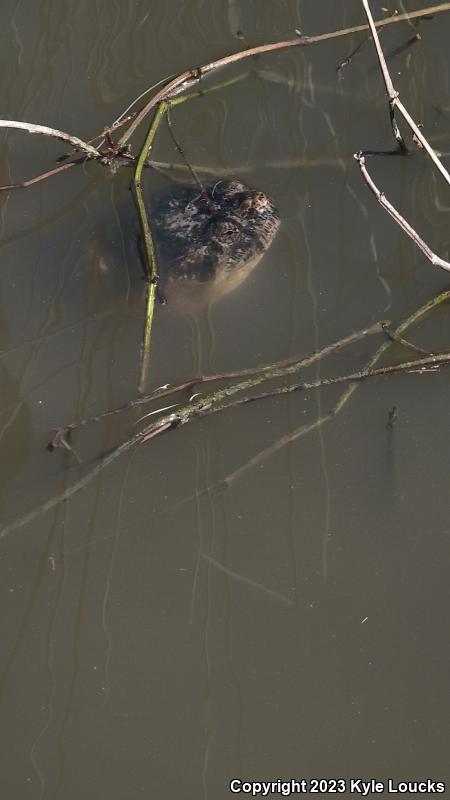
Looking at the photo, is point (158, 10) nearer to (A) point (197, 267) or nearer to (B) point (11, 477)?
(A) point (197, 267)

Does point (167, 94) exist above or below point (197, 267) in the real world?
above

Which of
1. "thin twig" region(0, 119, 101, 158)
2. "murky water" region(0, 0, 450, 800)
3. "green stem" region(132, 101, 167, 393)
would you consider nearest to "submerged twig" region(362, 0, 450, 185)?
"murky water" region(0, 0, 450, 800)

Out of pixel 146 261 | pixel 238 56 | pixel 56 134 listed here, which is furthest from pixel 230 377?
pixel 238 56

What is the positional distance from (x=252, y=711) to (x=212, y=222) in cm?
157

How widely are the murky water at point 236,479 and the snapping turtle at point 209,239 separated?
0.07 metres

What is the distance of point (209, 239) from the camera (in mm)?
3004

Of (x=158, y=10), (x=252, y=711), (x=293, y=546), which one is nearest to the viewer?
(x=252, y=711)

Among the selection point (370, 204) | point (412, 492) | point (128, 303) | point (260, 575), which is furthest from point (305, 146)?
point (260, 575)

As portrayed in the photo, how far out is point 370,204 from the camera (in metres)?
3.04

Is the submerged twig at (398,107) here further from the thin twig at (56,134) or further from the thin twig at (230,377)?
the thin twig at (56,134)

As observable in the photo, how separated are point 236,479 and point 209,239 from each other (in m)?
0.84

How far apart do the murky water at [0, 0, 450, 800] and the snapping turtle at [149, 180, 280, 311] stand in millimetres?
66

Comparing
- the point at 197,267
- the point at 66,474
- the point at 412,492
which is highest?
the point at 197,267

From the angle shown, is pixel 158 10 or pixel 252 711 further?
pixel 158 10
